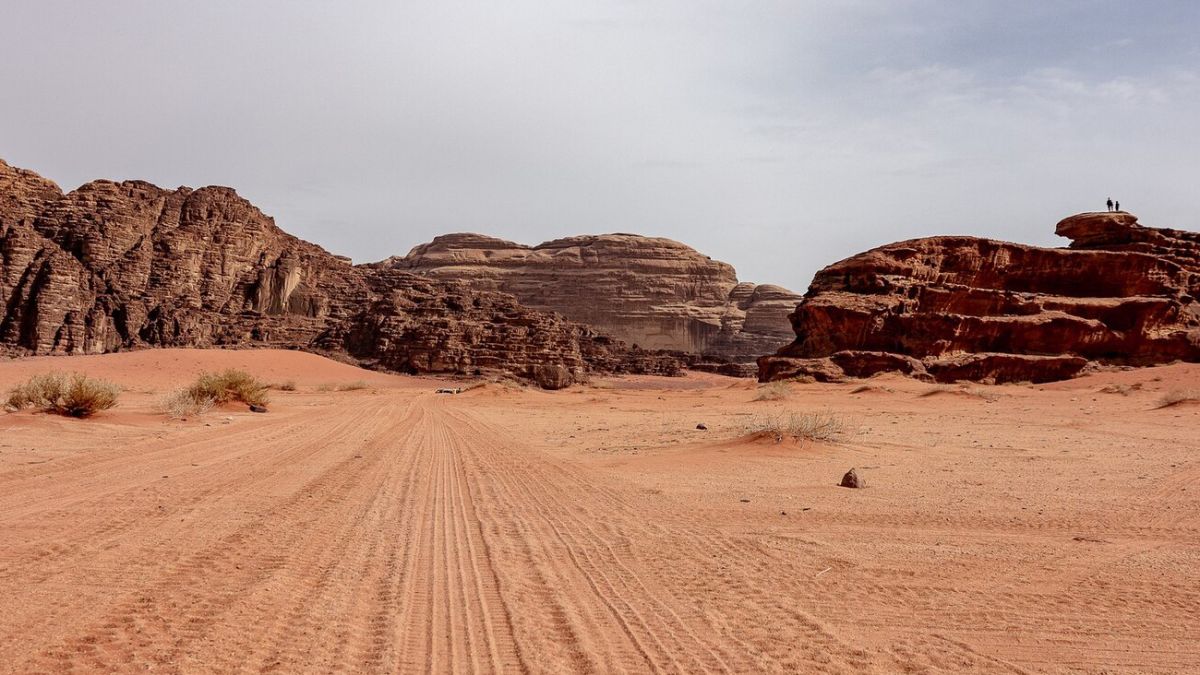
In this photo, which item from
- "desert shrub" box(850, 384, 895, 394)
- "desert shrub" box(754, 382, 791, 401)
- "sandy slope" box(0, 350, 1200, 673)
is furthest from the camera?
"desert shrub" box(850, 384, 895, 394)

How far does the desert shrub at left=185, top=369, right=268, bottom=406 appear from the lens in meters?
19.4

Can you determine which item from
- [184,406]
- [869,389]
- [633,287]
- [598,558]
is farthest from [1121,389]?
[633,287]

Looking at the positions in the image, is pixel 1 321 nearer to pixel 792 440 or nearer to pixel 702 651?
pixel 792 440

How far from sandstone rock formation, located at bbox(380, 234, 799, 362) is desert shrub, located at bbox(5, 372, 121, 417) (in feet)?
269

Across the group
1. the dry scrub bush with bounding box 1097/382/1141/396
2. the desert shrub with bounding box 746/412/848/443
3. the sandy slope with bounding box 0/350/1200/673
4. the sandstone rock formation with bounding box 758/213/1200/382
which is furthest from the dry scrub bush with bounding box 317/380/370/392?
the dry scrub bush with bounding box 1097/382/1141/396

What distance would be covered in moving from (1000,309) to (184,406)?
30.6 meters

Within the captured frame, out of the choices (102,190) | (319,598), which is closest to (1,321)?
(102,190)

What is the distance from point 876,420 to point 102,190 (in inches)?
1892

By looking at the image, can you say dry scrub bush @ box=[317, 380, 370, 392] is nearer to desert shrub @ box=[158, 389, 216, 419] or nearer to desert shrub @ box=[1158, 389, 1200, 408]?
desert shrub @ box=[158, 389, 216, 419]

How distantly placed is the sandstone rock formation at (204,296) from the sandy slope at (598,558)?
1343 inches

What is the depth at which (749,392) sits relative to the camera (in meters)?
29.6

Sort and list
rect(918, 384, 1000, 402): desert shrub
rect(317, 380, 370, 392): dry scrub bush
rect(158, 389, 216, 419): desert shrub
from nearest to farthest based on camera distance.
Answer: rect(158, 389, 216, 419): desert shrub → rect(918, 384, 1000, 402): desert shrub → rect(317, 380, 370, 392): dry scrub bush

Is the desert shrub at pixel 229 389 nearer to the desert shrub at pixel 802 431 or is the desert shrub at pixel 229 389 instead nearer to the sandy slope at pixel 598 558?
the sandy slope at pixel 598 558

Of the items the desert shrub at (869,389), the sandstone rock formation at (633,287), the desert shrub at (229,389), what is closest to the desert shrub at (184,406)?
the desert shrub at (229,389)
